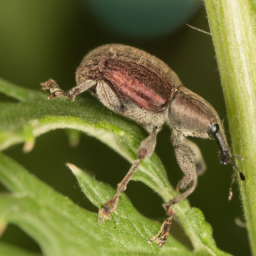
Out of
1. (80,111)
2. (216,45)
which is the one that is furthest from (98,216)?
(216,45)

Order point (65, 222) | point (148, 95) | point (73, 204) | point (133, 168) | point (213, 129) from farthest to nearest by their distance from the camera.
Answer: point (148, 95) → point (213, 129) → point (133, 168) → point (73, 204) → point (65, 222)

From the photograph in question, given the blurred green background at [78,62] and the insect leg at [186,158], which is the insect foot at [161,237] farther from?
the blurred green background at [78,62]

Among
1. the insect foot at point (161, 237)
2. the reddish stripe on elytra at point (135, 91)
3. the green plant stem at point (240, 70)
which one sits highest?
the reddish stripe on elytra at point (135, 91)

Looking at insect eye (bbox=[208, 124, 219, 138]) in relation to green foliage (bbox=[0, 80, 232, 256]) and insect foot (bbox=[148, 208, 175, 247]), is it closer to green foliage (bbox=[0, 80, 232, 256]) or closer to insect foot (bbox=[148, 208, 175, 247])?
green foliage (bbox=[0, 80, 232, 256])

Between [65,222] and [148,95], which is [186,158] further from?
[65,222]

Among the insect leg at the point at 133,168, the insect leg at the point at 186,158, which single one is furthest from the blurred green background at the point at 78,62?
the insect leg at the point at 133,168

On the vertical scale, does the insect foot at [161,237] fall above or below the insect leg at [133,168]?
below

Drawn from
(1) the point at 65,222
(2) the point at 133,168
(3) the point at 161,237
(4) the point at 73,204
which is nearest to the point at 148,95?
(2) the point at 133,168

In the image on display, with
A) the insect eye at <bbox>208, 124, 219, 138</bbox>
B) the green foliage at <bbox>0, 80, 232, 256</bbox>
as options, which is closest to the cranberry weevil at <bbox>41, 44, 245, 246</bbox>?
the insect eye at <bbox>208, 124, 219, 138</bbox>
